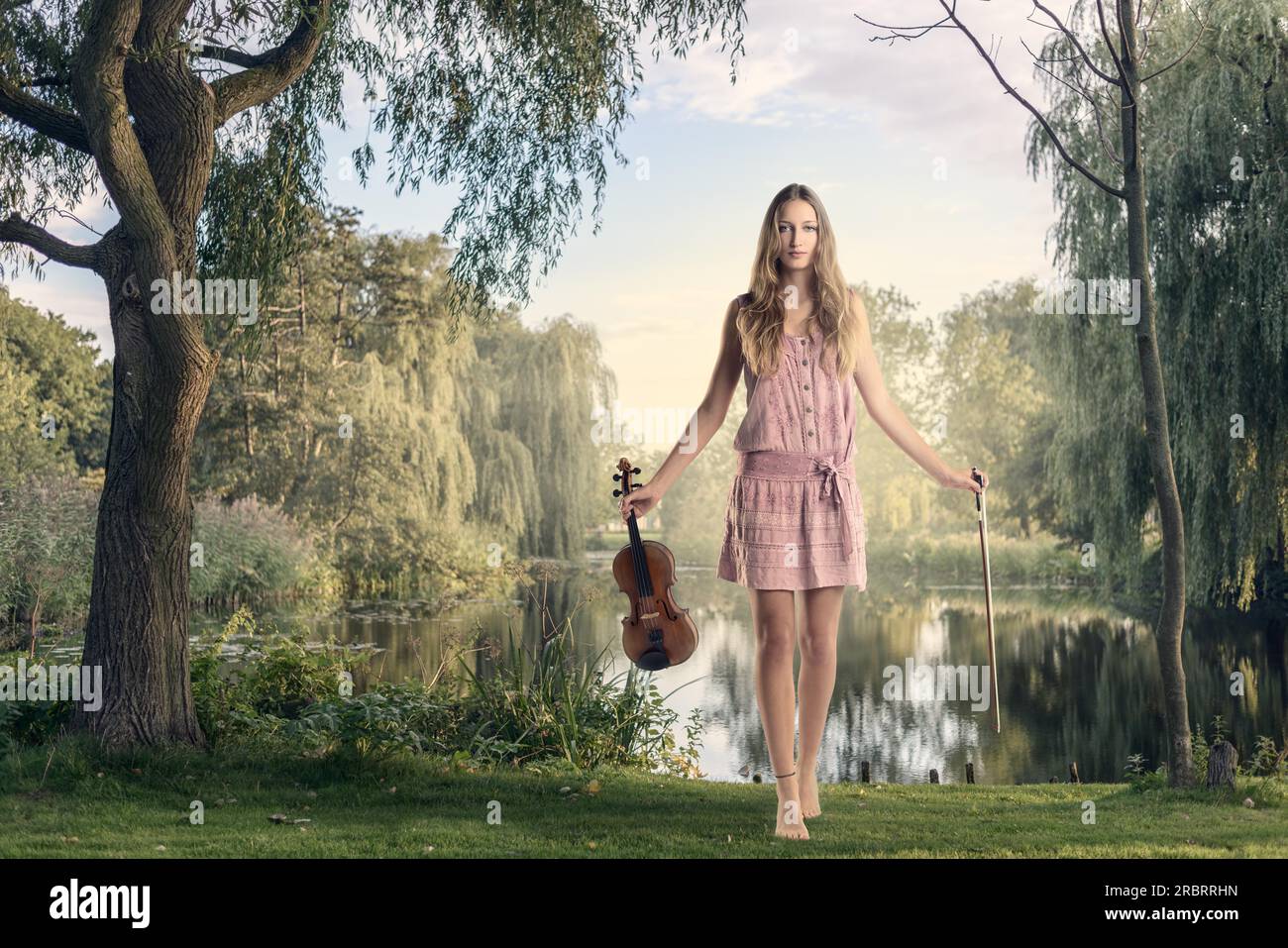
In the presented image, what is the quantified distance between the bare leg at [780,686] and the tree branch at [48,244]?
3.89 m

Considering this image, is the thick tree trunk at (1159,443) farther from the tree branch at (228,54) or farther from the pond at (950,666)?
the tree branch at (228,54)

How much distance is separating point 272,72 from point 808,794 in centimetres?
451

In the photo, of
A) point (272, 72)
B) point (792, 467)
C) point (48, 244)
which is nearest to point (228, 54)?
point (272, 72)

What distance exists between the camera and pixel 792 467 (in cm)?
406

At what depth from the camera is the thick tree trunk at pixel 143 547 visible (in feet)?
18.2

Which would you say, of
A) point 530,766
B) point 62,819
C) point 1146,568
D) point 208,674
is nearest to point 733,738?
point 530,766

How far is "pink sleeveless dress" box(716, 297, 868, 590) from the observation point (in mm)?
3992

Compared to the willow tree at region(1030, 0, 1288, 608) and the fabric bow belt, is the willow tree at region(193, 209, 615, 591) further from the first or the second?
the fabric bow belt

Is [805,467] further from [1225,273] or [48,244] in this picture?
[1225,273]

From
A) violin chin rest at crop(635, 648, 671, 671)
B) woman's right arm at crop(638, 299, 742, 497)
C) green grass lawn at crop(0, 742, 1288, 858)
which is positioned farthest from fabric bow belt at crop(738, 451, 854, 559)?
green grass lawn at crop(0, 742, 1288, 858)

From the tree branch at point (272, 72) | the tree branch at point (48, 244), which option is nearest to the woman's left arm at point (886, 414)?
the tree branch at point (272, 72)
